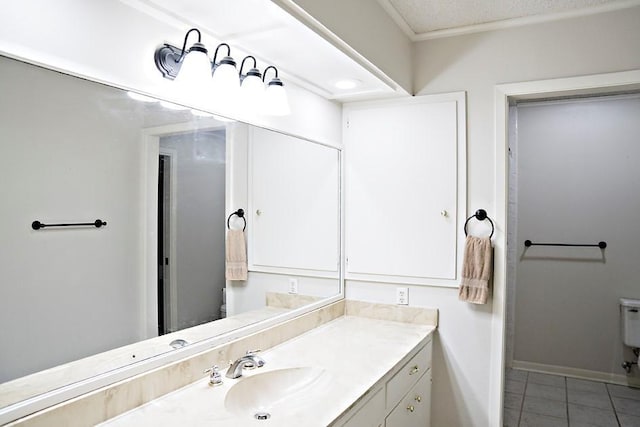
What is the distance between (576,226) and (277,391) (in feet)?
10.7

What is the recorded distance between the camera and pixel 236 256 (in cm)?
197

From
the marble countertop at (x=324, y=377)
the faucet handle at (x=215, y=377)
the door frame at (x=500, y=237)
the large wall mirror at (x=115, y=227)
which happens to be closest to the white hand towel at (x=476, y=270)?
the door frame at (x=500, y=237)

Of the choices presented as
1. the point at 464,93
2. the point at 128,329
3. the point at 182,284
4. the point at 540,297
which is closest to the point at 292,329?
the point at 182,284

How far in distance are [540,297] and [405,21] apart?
2.82 m

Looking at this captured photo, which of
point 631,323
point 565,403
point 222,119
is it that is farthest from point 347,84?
point 631,323

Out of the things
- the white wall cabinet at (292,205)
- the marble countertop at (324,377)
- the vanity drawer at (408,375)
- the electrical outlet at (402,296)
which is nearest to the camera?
the marble countertop at (324,377)

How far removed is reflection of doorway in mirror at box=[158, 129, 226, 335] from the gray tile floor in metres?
2.42

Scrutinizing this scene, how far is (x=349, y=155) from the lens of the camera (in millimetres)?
2736

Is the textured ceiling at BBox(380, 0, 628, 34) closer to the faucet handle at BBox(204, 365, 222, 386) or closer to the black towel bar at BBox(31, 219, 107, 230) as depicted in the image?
the black towel bar at BBox(31, 219, 107, 230)

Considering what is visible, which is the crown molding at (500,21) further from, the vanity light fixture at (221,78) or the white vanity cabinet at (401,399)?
the white vanity cabinet at (401,399)

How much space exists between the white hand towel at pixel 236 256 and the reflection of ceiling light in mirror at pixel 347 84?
36.4 inches

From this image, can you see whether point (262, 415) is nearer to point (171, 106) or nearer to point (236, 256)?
point (236, 256)

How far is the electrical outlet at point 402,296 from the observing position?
2590 mm

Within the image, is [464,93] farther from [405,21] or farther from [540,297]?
[540,297]
